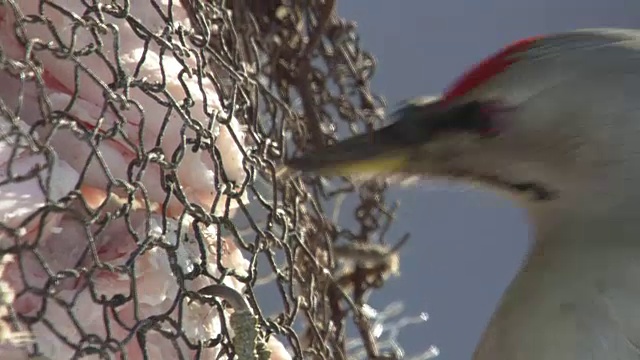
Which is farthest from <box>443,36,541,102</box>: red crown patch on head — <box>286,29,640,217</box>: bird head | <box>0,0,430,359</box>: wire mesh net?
<box>0,0,430,359</box>: wire mesh net

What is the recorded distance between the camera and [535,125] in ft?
1.14

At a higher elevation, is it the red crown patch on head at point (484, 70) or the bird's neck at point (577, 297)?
the red crown patch on head at point (484, 70)

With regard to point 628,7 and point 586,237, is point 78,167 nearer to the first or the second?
point 586,237

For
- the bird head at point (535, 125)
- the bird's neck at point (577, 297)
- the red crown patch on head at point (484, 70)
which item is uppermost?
the red crown patch on head at point (484, 70)

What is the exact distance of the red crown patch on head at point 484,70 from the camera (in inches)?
13.9

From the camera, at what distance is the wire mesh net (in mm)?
368

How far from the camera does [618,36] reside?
37 cm

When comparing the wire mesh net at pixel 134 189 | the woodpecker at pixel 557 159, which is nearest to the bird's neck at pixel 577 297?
the woodpecker at pixel 557 159

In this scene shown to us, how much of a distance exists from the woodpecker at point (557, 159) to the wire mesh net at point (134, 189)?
75mm

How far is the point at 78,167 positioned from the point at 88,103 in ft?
0.09

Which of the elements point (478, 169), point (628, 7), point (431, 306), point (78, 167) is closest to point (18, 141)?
point (78, 167)

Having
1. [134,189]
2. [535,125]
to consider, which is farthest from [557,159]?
[134,189]

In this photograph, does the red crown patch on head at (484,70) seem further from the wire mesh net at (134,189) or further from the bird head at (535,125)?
the wire mesh net at (134,189)

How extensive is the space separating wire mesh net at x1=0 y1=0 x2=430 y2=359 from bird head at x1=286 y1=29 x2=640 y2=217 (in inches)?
3.3
